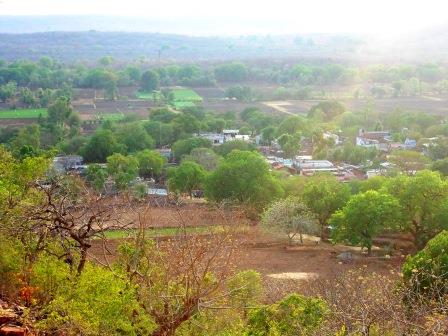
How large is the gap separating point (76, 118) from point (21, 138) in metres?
11.5

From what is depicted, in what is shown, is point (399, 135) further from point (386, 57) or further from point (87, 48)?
point (87, 48)

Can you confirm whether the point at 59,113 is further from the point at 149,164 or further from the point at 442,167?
the point at 442,167

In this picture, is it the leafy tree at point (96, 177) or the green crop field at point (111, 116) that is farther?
the green crop field at point (111, 116)

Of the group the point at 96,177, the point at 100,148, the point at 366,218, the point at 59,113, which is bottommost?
the point at 100,148

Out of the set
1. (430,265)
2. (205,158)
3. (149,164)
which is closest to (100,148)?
(149,164)

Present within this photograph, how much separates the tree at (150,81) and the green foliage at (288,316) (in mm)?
61641

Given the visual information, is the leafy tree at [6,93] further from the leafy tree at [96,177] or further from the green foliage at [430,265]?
the green foliage at [430,265]

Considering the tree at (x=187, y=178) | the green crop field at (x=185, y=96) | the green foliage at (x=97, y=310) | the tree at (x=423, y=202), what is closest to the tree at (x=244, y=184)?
the tree at (x=187, y=178)

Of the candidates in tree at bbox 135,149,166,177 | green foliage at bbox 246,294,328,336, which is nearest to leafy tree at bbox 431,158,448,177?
tree at bbox 135,149,166,177

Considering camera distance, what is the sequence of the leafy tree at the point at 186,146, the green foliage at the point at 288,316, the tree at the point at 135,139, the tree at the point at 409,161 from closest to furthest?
the green foliage at the point at 288,316 < the tree at the point at 409,161 < the leafy tree at the point at 186,146 < the tree at the point at 135,139

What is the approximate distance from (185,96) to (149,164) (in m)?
36.6

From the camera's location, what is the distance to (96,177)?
27.2 meters

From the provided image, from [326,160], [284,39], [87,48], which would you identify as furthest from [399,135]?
[284,39]

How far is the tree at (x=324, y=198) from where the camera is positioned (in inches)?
885
